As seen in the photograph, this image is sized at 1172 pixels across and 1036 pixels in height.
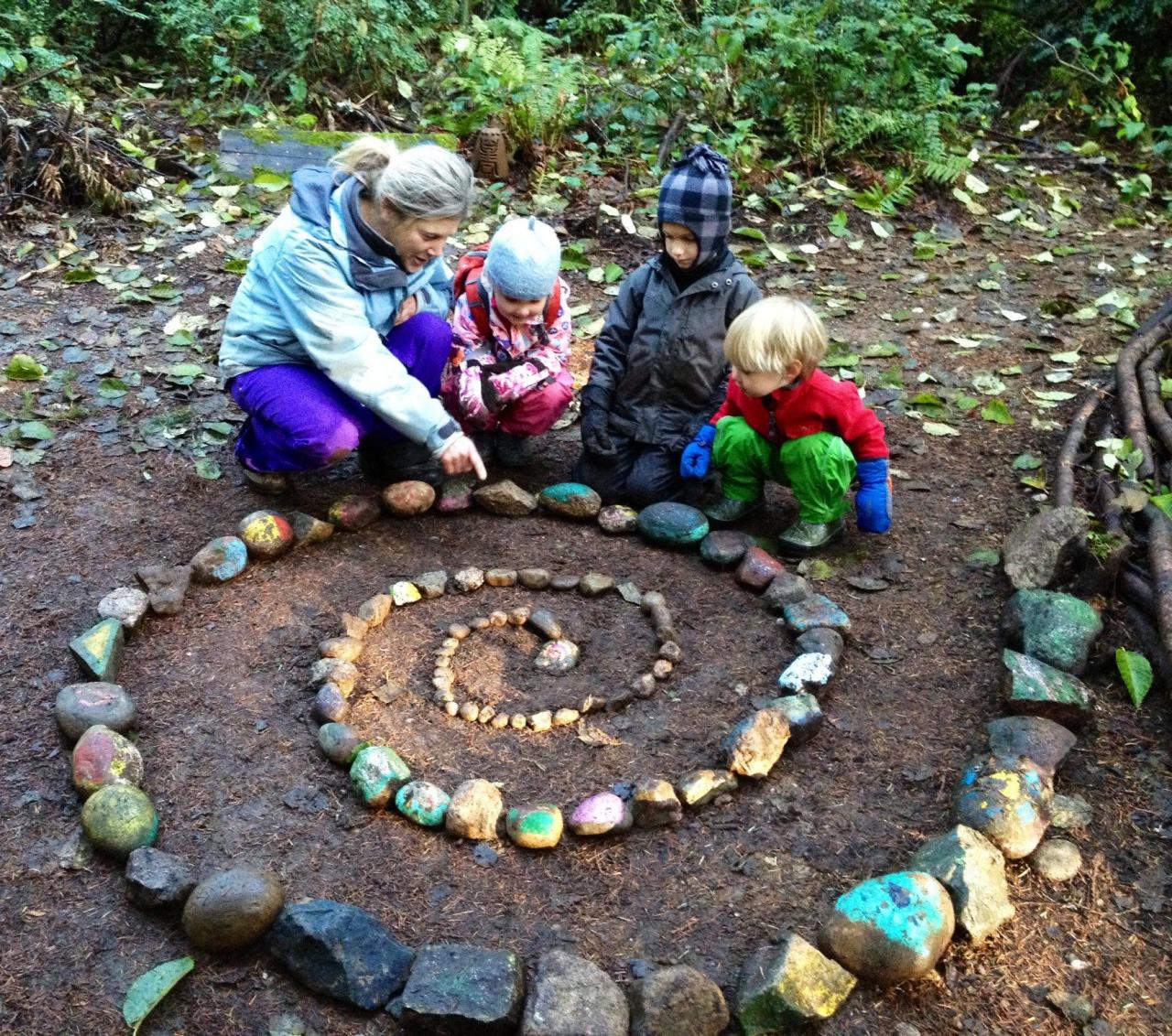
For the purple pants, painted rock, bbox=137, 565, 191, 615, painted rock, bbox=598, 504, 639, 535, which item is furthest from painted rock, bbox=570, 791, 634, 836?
the purple pants

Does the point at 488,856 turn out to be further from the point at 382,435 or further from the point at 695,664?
the point at 382,435

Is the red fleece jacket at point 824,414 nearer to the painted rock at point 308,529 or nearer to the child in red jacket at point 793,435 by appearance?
the child in red jacket at point 793,435

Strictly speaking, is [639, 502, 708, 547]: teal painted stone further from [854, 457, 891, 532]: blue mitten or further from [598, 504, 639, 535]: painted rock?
[854, 457, 891, 532]: blue mitten

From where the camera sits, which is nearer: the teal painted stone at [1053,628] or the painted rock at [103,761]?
the painted rock at [103,761]

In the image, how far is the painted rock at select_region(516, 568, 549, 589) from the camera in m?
3.89

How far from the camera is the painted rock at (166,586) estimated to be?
140 inches

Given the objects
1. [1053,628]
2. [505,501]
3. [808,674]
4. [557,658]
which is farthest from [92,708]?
[1053,628]

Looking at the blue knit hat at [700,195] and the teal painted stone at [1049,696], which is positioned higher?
the blue knit hat at [700,195]

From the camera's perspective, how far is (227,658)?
346 cm

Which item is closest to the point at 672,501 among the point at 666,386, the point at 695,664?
the point at 666,386

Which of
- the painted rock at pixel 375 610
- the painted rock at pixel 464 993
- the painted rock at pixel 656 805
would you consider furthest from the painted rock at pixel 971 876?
the painted rock at pixel 375 610

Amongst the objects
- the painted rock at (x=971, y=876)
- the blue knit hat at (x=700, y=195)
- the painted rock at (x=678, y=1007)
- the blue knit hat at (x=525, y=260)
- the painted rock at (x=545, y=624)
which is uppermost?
the blue knit hat at (x=700, y=195)

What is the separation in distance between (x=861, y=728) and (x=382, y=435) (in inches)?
84.6

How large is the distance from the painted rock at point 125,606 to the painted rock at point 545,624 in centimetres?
126
